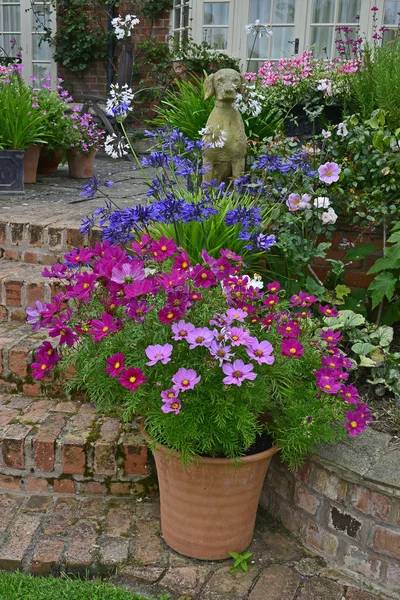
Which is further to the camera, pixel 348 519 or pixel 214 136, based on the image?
pixel 214 136

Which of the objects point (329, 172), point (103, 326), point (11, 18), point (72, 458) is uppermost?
point (11, 18)

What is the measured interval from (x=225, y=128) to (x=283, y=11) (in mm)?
5245

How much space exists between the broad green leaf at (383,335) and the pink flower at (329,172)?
0.67 meters

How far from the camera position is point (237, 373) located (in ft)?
5.98

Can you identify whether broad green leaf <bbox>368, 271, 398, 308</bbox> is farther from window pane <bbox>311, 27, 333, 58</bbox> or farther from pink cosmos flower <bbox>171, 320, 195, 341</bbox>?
window pane <bbox>311, 27, 333, 58</bbox>

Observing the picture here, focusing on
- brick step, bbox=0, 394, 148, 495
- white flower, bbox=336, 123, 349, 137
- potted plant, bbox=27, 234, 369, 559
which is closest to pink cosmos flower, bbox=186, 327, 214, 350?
potted plant, bbox=27, 234, 369, 559

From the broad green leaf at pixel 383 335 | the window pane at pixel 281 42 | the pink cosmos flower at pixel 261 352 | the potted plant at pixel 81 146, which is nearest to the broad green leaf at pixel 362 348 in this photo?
the broad green leaf at pixel 383 335

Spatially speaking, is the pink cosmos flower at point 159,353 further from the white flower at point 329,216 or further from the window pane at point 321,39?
the window pane at point 321,39

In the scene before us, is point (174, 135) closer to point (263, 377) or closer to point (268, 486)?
point (263, 377)

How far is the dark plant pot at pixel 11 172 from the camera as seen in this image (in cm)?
448

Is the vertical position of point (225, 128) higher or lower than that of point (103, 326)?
higher

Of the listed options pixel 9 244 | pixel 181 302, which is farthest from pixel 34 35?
pixel 181 302

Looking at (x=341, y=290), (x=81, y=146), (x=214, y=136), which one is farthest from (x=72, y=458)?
(x=81, y=146)

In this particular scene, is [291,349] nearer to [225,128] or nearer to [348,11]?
[225,128]
